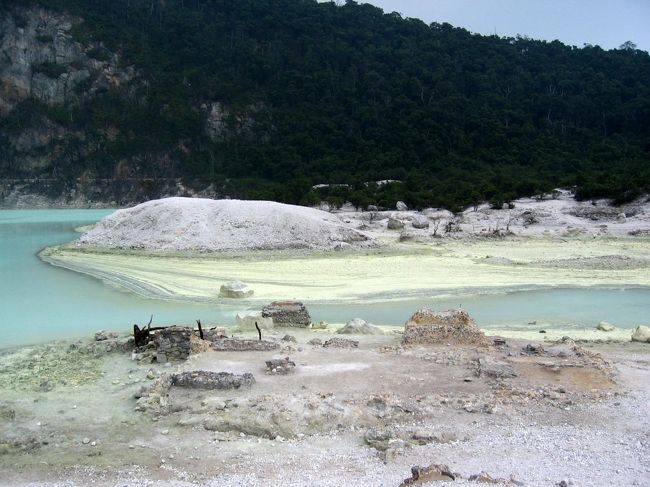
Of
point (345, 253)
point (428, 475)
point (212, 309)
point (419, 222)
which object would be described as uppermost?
point (419, 222)

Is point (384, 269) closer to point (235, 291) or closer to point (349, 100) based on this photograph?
point (235, 291)

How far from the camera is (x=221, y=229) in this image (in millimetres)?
26547

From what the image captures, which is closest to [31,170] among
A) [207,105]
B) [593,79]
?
[207,105]

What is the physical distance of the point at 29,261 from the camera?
917 inches

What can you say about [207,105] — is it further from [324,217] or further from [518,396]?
[518,396]

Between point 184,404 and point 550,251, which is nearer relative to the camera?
point 184,404

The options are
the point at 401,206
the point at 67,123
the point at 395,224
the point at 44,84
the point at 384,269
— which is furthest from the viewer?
the point at 44,84

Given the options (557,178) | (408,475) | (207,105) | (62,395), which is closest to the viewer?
(408,475)

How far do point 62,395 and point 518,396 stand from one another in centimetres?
569

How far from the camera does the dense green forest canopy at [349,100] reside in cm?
6322

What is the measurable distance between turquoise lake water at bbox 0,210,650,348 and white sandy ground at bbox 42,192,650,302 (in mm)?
823

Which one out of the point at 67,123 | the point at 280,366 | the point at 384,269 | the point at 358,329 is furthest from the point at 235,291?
the point at 67,123

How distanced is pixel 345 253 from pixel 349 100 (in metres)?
58.8

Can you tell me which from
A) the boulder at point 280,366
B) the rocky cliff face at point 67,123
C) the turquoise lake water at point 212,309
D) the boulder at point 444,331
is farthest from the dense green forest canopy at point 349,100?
the boulder at point 280,366
